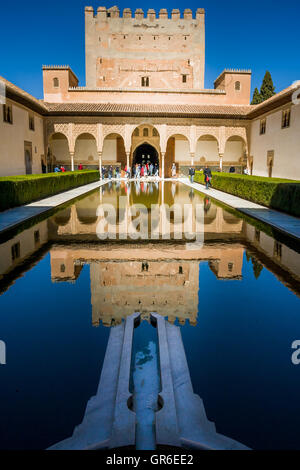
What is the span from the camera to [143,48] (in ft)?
115

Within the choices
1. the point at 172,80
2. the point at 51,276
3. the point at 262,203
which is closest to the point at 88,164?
the point at 172,80

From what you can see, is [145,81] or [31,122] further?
[145,81]

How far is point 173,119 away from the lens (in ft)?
95.2

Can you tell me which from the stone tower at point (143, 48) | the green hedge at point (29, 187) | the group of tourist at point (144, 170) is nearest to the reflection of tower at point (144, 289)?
the green hedge at point (29, 187)

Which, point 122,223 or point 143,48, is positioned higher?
point 143,48

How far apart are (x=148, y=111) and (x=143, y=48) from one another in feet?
34.6

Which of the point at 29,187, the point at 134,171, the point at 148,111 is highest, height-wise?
the point at 148,111

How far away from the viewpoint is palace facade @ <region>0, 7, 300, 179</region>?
2461cm

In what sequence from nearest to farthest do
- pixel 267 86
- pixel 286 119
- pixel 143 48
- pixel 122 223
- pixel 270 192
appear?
pixel 122 223, pixel 270 192, pixel 286 119, pixel 143 48, pixel 267 86

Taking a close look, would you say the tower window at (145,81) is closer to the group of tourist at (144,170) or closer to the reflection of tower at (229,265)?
the group of tourist at (144,170)

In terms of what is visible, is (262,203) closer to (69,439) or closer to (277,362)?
(277,362)

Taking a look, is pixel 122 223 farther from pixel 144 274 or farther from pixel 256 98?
pixel 256 98

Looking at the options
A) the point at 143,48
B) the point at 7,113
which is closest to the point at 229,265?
the point at 7,113

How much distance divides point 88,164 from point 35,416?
3123 cm
